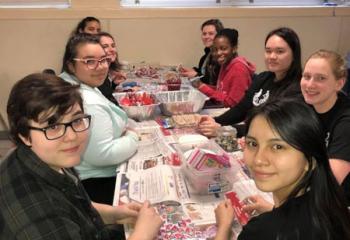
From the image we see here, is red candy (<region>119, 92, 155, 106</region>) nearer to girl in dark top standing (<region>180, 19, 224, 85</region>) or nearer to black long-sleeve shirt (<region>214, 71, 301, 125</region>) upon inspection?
black long-sleeve shirt (<region>214, 71, 301, 125</region>)

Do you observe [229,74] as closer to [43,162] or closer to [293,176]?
[293,176]

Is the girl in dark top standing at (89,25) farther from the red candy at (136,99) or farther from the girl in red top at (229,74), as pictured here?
the red candy at (136,99)

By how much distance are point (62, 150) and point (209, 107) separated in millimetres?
1677

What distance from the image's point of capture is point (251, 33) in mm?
4230

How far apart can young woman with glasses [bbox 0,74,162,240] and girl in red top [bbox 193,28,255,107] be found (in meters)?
1.76

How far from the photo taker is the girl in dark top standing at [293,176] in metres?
0.83

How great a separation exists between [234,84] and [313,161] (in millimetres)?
1785

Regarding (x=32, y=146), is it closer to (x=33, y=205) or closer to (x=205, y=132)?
(x=33, y=205)

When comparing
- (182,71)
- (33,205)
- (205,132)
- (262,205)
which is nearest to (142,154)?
(205,132)

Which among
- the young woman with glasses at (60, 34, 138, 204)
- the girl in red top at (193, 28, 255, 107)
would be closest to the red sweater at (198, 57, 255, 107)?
the girl in red top at (193, 28, 255, 107)

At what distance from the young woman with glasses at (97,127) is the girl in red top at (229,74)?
3.47 feet

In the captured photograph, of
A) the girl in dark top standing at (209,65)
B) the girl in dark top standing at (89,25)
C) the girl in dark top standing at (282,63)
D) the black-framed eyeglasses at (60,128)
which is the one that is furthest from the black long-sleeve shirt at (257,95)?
the girl in dark top standing at (89,25)

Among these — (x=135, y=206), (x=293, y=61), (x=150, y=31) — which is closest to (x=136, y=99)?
(x=293, y=61)

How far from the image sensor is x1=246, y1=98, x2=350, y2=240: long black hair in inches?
33.4
